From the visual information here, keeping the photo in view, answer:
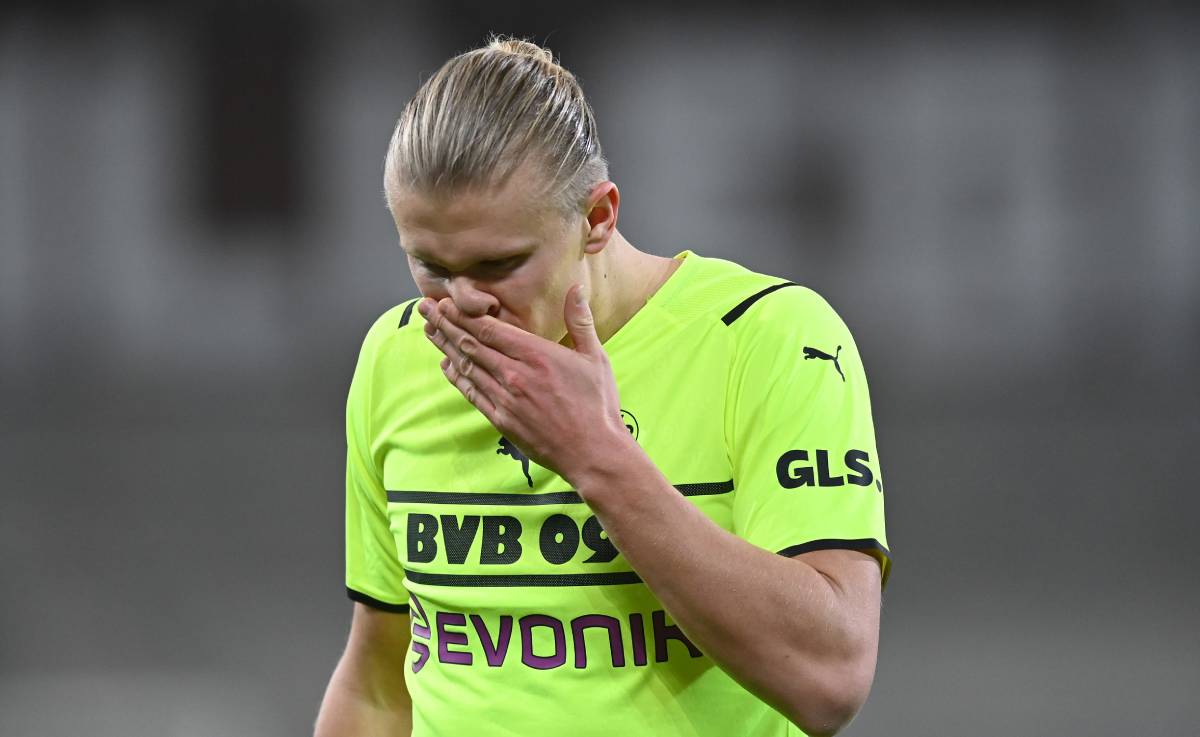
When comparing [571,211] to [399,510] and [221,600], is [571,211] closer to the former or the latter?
[399,510]

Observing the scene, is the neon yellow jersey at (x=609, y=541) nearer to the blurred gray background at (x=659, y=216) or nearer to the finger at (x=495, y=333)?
the finger at (x=495, y=333)

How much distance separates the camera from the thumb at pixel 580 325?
1.13 metres

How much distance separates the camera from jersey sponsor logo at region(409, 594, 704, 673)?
122 centimetres

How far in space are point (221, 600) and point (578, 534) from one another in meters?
3.20

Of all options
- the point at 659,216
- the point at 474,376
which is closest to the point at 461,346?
the point at 474,376

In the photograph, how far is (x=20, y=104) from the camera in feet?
20.5

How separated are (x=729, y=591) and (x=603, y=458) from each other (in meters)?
0.15

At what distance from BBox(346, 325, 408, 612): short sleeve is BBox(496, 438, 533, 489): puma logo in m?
0.18

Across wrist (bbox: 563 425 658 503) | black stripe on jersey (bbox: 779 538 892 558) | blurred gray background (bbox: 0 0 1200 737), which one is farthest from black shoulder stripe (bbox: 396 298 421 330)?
blurred gray background (bbox: 0 0 1200 737)

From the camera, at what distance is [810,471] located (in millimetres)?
1174

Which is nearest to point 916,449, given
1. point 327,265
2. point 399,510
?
point 327,265

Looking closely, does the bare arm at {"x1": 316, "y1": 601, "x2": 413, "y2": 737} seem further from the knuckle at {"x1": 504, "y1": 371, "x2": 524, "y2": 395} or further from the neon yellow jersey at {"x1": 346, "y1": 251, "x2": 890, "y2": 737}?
the knuckle at {"x1": 504, "y1": 371, "x2": 524, "y2": 395}

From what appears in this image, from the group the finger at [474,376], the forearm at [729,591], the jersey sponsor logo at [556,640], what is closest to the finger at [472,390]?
the finger at [474,376]

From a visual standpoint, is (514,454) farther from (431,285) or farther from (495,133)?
(495,133)
